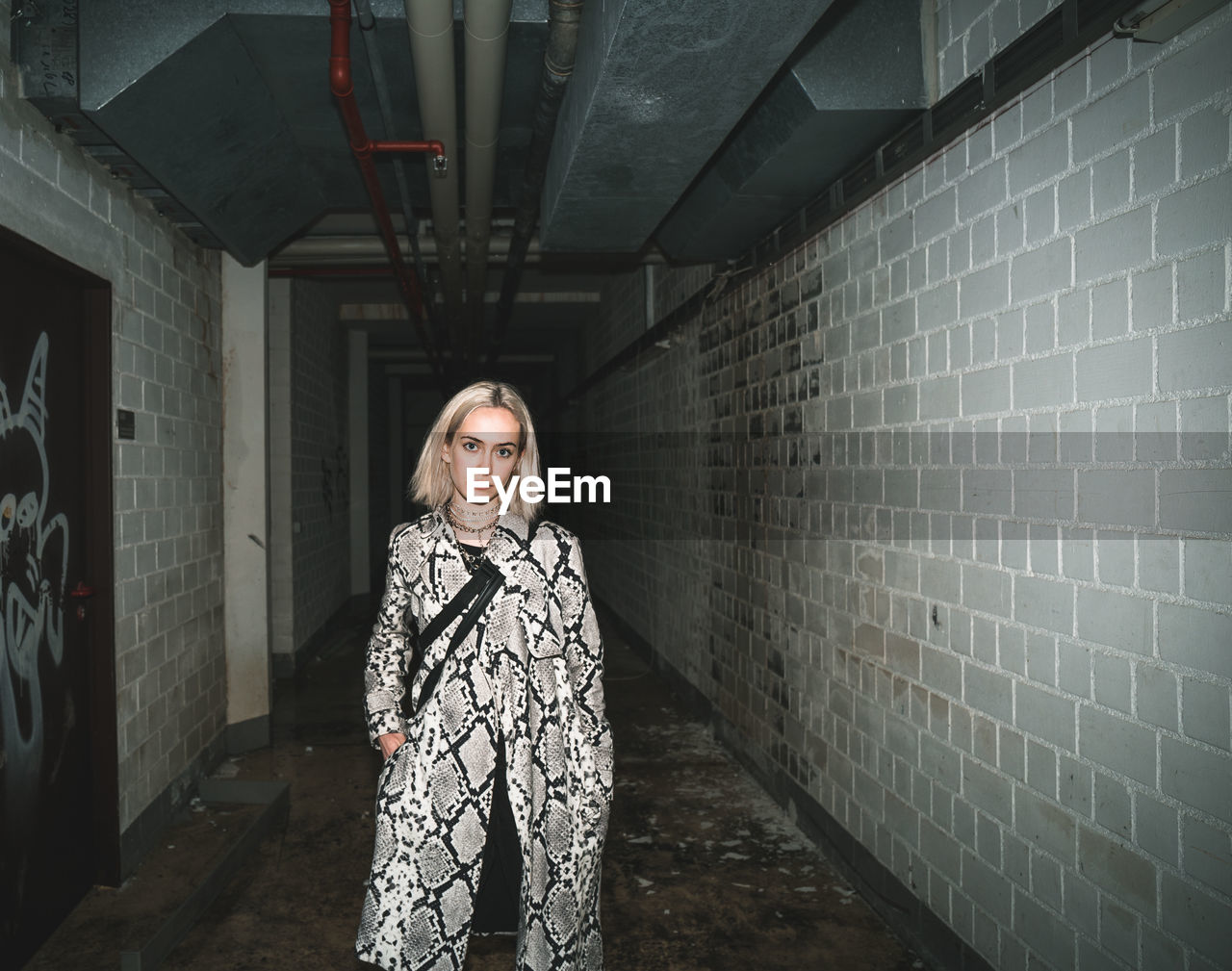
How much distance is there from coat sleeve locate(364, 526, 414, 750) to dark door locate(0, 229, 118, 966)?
1308mm

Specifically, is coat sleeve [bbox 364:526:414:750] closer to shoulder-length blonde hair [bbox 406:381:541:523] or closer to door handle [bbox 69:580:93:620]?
shoulder-length blonde hair [bbox 406:381:541:523]

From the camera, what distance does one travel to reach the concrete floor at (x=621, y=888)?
2.84 meters

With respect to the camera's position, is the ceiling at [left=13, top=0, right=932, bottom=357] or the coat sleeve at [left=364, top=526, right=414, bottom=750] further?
the ceiling at [left=13, top=0, right=932, bottom=357]

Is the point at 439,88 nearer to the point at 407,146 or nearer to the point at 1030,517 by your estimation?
the point at 407,146

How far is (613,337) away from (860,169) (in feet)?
16.3

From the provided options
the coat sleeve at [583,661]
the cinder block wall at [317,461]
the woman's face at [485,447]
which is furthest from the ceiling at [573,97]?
the cinder block wall at [317,461]

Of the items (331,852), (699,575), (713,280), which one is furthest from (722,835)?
(713,280)

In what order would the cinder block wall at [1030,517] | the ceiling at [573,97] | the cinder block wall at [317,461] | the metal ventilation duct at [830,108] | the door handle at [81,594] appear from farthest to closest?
the cinder block wall at [317,461], the door handle at [81,594], the metal ventilation duct at [830,108], the ceiling at [573,97], the cinder block wall at [1030,517]

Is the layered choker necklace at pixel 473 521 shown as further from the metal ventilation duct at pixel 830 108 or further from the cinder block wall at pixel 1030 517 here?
Result: the metal ventilation duct at pixel 830 108

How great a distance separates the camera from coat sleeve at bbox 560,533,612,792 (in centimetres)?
209

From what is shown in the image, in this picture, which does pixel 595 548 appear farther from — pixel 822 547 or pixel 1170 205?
pixel 1170 205

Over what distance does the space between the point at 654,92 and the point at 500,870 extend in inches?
81.8

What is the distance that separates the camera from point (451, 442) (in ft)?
7.07

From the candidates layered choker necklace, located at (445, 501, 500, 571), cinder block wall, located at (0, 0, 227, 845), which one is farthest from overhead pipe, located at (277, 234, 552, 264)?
layered choker necklace, located at (445, 501, 500, 571)
